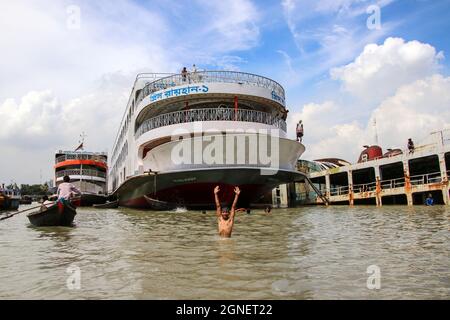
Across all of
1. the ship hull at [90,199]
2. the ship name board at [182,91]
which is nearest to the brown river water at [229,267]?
the ship name board at [182,91]

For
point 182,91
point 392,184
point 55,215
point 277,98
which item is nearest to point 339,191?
point 392,184

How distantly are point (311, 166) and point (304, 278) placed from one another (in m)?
37.1

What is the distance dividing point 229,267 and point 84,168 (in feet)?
131

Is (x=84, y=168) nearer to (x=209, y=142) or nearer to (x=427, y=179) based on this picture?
(x=209, y=142)

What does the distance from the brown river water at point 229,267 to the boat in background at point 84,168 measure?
3256 centimetres

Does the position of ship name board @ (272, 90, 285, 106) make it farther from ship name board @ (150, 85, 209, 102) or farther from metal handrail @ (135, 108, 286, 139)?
ship name board @ (150, 85, 209, 102)

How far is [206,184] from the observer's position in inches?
687

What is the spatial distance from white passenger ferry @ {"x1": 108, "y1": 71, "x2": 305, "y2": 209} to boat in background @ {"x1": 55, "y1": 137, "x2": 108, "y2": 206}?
1978 centimetres

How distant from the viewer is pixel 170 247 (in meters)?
7.08

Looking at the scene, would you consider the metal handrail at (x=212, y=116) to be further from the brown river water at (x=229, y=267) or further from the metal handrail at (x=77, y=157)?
the metal handrail at (x=77, y=157)

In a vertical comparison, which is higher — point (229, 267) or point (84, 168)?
point (84, 168)

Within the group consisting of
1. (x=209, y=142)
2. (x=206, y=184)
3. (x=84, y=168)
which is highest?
(x=84, y=168)
